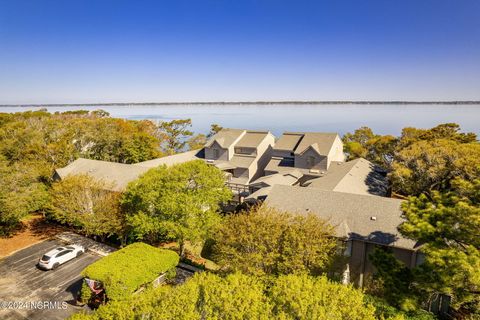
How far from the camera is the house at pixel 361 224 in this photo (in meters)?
22.7

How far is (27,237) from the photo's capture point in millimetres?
32844

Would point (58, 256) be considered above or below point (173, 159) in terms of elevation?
below

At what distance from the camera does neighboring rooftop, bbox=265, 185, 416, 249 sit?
76.4 ft

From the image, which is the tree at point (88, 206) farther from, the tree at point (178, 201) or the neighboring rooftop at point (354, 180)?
the neighboring rooftop at point (354, 180)

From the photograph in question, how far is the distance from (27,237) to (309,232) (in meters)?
31.9

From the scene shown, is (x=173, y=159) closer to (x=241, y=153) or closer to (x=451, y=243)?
(x=241, y=153)

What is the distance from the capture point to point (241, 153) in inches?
2076

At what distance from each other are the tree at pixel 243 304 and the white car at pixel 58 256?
15.9 metres

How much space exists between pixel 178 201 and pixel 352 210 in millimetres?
15341

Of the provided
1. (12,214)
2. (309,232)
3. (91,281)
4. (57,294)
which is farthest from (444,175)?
(12,214)

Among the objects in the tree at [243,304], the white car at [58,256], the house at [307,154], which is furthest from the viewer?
the house at [307,154]

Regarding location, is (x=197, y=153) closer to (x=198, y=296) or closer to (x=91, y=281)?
(x=91, y=281)

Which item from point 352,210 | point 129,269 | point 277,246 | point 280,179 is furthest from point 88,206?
point 352,210

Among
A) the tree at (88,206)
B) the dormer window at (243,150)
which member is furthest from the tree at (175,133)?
the tree at (88,206)
